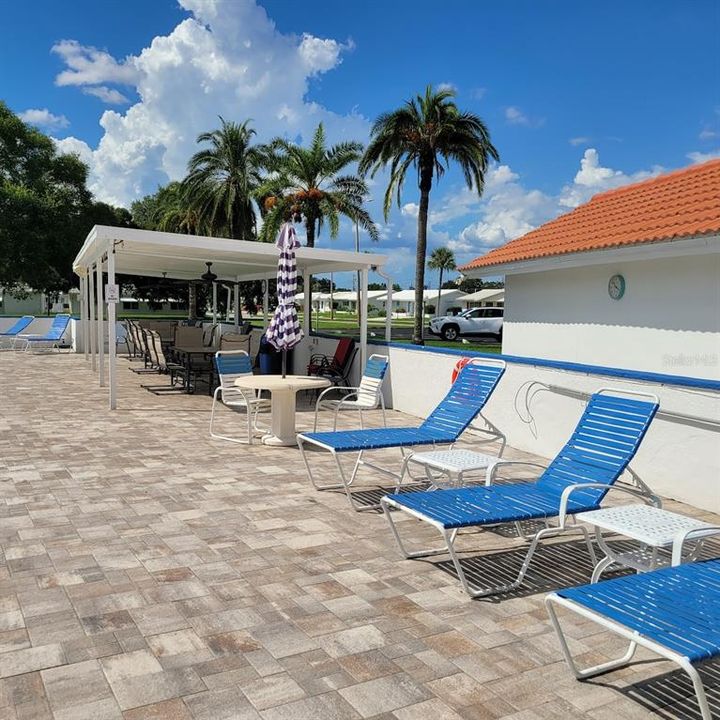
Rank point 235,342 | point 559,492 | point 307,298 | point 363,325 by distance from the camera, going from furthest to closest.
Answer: point 307,298, point 235,342, point 363,325, point 559,492

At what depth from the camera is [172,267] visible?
17406mm

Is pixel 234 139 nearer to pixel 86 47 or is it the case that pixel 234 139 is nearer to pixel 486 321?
pixel 86 47

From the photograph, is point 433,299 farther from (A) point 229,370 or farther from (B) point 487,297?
(A) point 229,370

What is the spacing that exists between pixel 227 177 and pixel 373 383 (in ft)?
72.1

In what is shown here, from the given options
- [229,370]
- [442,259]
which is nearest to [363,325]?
[229,370]

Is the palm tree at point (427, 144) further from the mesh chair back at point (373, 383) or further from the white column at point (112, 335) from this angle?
the mesh chair back at point (373, 383)

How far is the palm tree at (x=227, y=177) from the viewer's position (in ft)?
89.8

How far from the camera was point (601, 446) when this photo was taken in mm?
4453

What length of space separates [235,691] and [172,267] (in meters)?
15.9

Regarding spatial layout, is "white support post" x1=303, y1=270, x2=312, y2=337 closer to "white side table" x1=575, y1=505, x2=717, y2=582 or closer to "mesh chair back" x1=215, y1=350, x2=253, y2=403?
"mesh chair back" x1=215, y1=350, x2=253, y2=403

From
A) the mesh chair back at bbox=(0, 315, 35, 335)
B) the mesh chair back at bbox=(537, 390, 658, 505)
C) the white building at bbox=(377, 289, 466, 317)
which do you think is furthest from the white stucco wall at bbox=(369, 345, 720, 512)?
the white building at bbox=(377, 289, 466, 317)

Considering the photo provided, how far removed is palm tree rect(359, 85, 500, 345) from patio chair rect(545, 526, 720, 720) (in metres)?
20.1

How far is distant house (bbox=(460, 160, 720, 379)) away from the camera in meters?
7.33

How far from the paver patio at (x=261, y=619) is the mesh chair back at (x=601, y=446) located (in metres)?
0.51
